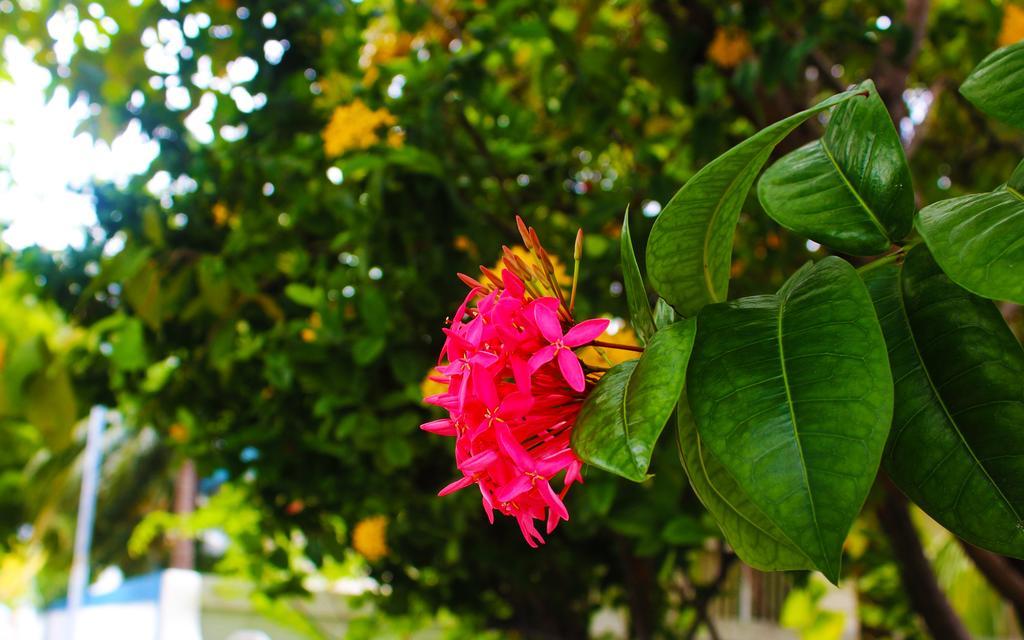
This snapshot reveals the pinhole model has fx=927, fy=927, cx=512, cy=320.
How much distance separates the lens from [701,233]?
40cm

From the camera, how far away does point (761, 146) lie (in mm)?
354

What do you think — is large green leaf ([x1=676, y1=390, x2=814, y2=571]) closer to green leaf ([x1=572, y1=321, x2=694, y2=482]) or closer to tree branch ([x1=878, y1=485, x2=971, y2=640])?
green leaf ([x1=572, y1=321, x2=694, y2=482])

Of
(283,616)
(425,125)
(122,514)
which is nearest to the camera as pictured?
(425,125)

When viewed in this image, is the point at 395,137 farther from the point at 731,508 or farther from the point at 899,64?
the point at 731,508

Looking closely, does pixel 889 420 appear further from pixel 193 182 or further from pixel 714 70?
pixel 193 182

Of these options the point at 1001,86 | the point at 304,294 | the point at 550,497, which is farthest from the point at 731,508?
the point at 304,294

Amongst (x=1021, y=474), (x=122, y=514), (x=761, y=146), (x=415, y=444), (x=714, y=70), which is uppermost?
(x=122, y=514)

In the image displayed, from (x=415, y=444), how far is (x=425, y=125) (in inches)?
16.9

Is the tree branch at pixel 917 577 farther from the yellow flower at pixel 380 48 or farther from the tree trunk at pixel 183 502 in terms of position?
the tree trunk at pixel 183 502

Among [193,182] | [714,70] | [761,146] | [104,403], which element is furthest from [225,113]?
[761,146]

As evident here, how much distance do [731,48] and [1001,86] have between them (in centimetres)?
101

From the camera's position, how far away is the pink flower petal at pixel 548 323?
1.26 ft

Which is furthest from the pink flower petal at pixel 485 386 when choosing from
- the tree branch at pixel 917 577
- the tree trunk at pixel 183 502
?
the tree trunk at pixel 183 502

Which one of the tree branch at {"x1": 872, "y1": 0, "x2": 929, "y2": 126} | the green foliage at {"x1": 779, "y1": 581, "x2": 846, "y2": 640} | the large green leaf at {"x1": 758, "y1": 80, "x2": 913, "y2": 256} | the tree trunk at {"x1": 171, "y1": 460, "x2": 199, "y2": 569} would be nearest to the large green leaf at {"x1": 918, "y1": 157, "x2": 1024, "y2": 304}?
the large green leaf at {"x1": 758, "y1": 80, "x2": 913, "y2": 256}
